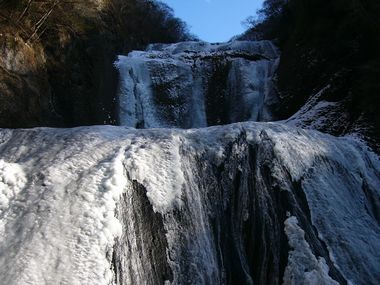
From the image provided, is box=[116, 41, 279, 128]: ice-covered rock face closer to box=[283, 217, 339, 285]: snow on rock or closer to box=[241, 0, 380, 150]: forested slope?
box=[241, 0, 380, 150]: forested slope

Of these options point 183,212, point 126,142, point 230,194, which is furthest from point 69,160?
point 230,194

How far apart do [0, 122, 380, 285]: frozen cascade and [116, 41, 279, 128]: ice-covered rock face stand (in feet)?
19.0

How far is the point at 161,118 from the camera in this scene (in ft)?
40.9

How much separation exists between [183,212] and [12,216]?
1719 millimetres

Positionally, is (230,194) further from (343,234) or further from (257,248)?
(343,234)

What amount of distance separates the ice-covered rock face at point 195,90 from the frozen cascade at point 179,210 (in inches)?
229

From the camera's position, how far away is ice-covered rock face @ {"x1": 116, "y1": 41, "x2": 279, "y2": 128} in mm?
12516

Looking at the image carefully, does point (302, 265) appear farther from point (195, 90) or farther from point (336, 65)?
point (195, 90)

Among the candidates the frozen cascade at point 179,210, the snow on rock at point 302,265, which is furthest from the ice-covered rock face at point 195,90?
the snow on rock at point 302,265

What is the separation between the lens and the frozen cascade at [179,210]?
4.93 meters

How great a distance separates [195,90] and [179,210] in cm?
805

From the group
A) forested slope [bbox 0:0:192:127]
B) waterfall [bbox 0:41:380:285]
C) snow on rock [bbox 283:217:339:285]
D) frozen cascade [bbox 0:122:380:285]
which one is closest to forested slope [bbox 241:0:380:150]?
waterfall [bbox 0:41:380:285]

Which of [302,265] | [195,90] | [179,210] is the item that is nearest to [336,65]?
[195,90]

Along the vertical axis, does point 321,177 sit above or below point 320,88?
below
